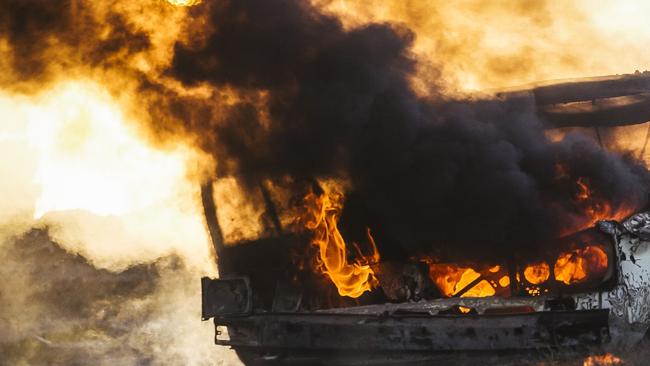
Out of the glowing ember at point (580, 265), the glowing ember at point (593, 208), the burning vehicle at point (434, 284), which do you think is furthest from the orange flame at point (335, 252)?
the glowing ember at point (593, 208)

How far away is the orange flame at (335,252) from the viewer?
931cm

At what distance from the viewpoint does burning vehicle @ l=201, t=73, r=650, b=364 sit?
308 inches

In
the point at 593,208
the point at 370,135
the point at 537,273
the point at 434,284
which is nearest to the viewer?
the point at 537,273

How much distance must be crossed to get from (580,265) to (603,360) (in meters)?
1.37

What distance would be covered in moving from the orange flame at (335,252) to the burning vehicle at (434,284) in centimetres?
1

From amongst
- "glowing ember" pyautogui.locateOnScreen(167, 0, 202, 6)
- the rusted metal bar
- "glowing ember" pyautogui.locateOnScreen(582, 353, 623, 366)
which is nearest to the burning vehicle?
the rusted metal bar

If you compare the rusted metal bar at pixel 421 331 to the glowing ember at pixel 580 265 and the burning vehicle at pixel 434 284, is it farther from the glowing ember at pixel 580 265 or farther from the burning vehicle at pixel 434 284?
the glowing ember at pixel 580 265

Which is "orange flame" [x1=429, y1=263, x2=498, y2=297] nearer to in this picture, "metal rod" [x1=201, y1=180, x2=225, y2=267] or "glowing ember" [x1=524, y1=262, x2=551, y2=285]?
"glowing ember" [x1=524, y1=262, x2=551, y2=285]

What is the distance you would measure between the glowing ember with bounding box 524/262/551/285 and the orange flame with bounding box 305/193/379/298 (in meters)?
2.01

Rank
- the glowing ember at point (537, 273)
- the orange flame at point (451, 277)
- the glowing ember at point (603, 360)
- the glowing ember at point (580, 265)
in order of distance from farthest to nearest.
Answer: the orange flame at point (451, 277) → the glowing ember at point (537, 273) → the glowing ember at point (580, 265) → the glowing ember at point (603, 360)

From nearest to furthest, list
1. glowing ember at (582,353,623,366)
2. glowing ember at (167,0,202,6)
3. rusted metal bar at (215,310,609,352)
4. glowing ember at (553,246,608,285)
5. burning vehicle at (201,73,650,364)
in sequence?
glowing ember at (582,353,623,366) → rusted metal bar at (215,310,609,352) → burning vehicle at (201,73,650,364) → glowing ember at (553,246,608,285) → glowing ember at (167,0,202,6)

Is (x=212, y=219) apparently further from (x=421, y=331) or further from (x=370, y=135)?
(x=421, y=331)

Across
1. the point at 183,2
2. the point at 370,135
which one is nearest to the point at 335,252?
the point at 370,135

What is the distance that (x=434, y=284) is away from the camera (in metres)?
9.05
